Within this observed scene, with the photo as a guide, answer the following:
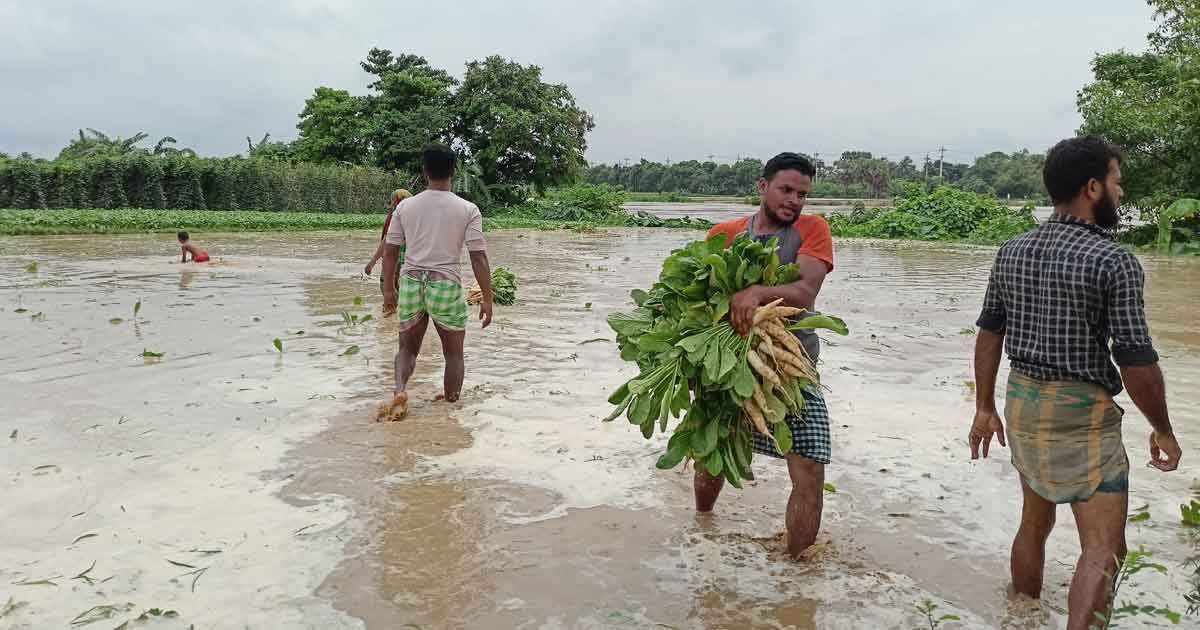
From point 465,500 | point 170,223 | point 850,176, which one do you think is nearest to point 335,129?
point 170,223

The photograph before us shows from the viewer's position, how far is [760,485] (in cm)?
489

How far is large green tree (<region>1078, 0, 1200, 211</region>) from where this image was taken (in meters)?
21.4

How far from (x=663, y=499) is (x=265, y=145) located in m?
54.9

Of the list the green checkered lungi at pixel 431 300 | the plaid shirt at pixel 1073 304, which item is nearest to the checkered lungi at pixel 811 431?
the plaid shirt at pixel 1073 304

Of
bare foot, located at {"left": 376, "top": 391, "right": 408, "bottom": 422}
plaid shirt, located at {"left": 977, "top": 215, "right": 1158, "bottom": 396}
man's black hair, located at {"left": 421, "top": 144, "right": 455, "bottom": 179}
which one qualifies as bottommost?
bare foot, located at {"left": 376, "top": 391, "right": 408, "bottom": 422}

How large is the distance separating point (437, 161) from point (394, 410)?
1642mm

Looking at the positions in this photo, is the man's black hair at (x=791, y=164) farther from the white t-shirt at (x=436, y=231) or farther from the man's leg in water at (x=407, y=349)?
the man's leg in water at (x=407, y=349)

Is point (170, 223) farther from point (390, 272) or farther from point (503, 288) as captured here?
point (390, 272)

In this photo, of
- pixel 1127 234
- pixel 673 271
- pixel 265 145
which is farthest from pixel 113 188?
pixel 673 271

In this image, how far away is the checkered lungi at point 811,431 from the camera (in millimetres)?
3617

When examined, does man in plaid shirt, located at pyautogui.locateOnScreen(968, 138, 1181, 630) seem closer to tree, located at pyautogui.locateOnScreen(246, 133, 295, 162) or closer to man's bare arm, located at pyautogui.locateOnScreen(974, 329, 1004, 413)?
man's bare arm, located at pyautogui.locateOnScreen(974, 329, 1004, 413)

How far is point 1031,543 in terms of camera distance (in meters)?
3.29

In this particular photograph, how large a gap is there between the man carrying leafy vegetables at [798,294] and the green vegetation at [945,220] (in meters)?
29.0

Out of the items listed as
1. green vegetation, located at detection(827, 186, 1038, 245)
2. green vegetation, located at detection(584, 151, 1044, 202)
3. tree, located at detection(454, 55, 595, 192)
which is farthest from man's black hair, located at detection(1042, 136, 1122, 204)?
green vegetation, located at detection(584, 151, 1044, 202)
